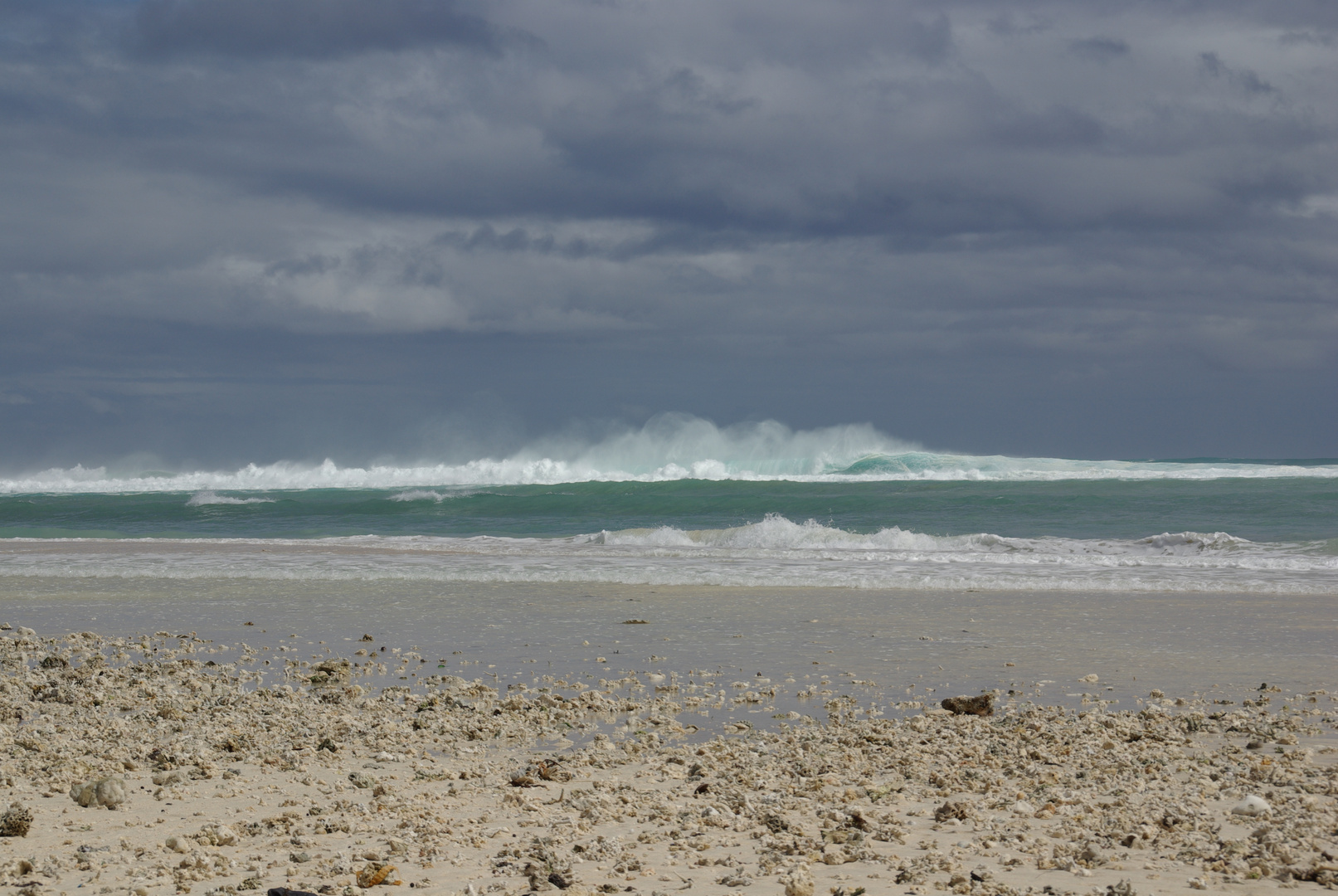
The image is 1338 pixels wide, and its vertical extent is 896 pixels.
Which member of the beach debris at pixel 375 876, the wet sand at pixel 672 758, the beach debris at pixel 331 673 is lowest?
the beach debris at pixel 331 673

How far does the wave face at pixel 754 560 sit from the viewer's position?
11797 millimetres

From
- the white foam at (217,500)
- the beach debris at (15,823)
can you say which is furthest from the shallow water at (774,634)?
the white foam at (217,500)

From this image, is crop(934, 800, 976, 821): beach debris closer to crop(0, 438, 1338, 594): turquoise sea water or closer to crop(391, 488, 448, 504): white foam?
crop(0, 438, 1338, 594): turquoise sea water

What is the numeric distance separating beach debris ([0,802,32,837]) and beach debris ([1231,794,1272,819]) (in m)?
3.99

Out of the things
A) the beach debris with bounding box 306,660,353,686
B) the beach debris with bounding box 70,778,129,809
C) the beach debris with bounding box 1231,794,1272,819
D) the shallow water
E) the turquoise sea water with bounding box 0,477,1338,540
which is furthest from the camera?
the turquoise sea water with bounding box 0,477,1338,540

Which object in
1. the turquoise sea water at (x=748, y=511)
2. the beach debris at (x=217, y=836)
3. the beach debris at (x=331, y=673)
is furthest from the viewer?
the turquoise sea water at (x=748, y=511)

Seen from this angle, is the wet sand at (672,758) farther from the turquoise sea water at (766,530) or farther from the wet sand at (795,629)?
→ the turquoise sea water at (766,530)

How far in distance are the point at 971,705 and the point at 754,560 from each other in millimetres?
9330

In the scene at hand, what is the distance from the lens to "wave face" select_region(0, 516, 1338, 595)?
11797 millimetres

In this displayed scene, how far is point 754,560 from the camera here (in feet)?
47.3

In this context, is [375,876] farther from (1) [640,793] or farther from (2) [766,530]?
(2) [766,530]

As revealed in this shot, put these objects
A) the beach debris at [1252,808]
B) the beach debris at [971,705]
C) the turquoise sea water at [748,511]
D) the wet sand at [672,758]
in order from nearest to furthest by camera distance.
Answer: the wet sand at [672,758], the beach debris at [1252,808], the beach debris at [971,705], the turquoise sea water at [748,511]

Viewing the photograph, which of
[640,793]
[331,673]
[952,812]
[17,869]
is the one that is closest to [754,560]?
[331,673]

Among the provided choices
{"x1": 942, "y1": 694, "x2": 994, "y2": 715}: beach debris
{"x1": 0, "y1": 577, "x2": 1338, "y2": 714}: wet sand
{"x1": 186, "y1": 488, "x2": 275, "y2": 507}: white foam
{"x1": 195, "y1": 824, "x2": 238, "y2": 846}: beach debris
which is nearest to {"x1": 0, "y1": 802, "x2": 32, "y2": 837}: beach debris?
{"x1": 195, "y1": 824, "x2": 238, "y2": 846}: beach debris
